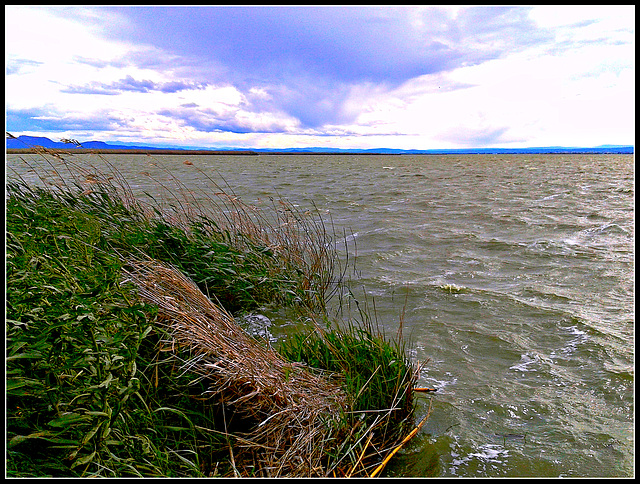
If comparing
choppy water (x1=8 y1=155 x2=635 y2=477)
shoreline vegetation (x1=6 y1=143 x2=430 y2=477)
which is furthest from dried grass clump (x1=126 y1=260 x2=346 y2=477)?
choppy water (x1=8 y1=155 x2=635 y2=477)

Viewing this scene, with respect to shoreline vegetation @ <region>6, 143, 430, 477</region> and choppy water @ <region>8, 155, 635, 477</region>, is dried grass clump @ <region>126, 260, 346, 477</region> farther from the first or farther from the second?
choppy water @ <region>8, 155, 635, 477</region>

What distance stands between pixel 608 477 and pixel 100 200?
6714 mm

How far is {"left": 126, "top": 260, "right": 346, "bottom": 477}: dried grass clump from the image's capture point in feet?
9.83

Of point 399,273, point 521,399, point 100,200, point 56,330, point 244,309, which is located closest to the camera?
point 56,330

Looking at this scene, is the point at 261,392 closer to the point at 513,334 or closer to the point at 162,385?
the point at 162,385

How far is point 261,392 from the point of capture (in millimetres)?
3252

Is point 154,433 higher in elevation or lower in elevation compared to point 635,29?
lower

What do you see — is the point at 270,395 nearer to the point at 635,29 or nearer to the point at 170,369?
the point at 170,369

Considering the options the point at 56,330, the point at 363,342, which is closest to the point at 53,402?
the point at 56,330

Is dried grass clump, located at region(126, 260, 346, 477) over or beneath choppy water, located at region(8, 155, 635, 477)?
over

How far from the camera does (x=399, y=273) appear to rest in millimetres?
8719

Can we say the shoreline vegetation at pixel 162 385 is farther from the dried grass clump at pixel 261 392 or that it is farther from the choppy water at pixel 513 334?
the choppy water at pixel 513 334

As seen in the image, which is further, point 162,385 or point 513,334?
point 513,334

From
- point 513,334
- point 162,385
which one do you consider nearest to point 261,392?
point 162,385
